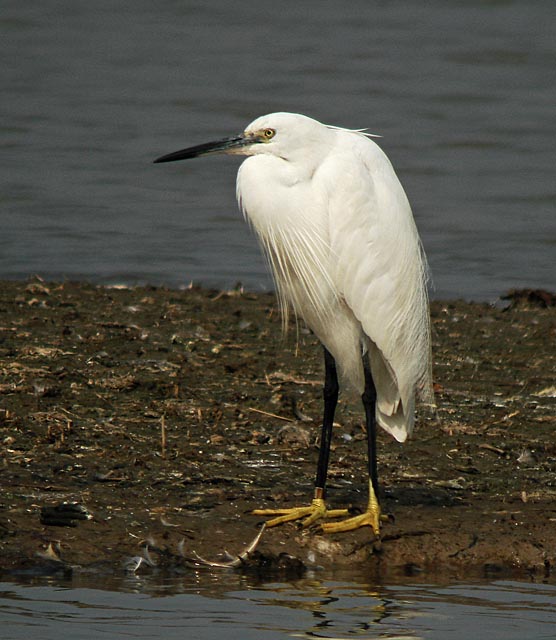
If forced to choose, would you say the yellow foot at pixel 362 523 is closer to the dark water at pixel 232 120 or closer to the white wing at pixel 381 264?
the white wing at pixel 381 264

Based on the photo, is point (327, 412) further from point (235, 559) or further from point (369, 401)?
point (235, 559)

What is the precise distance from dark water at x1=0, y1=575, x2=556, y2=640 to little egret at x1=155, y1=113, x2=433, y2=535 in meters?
0.49

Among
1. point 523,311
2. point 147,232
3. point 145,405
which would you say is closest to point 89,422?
point 145,405

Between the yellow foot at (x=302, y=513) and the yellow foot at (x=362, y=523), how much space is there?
0.18 ft

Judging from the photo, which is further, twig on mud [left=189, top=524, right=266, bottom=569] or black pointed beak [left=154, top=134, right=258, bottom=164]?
black pointed beak [left=154, top=134, right=258, bottom=164]

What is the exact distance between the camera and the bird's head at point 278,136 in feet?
16.3

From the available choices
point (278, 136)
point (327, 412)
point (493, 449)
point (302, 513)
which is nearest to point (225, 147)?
point (278, 136)

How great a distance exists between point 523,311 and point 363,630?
5109 millimetres

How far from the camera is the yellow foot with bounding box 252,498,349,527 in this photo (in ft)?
16.1

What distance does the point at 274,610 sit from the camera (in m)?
4.28

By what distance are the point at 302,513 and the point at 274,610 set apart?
2.47 feet

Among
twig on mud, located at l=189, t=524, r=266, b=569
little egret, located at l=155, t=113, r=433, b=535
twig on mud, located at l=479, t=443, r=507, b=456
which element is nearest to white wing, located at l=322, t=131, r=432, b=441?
little egret, located at l=155, t=113, r=433, b=535

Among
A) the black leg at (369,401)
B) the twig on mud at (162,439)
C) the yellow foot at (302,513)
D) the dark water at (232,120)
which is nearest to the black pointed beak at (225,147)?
the black leg at (369,401)

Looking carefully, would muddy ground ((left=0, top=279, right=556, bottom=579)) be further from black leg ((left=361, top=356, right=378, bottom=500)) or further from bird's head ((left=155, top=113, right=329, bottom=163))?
bird's head ((left=155, top=113, right=329, bottom=163))
